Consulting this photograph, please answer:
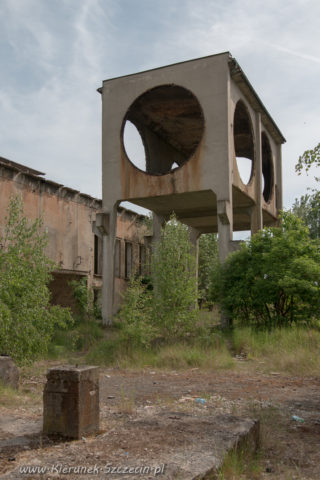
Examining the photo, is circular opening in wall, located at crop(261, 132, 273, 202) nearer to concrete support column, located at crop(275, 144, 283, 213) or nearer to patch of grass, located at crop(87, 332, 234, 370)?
concrete support column, located at crop(275, 144, 283, 213)

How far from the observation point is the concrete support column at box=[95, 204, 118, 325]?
1770cm

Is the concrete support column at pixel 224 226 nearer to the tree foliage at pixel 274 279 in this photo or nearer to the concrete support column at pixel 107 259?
the tree foliage at pixel 274 279

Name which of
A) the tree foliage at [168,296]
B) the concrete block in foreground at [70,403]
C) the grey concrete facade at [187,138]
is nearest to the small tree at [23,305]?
the concrete block in foreground at [70,403]

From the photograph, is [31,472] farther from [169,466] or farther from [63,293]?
[63,293]

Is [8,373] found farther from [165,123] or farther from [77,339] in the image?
[165,123]

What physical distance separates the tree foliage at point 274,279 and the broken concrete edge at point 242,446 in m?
8.95

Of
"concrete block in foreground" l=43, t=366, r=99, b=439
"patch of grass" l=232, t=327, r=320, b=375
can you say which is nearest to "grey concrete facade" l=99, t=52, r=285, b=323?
"patch of grass" l=232, t=327, r=320, b=375

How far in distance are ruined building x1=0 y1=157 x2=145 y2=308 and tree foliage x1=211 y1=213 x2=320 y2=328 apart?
5690 mm

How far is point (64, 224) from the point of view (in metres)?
20.4

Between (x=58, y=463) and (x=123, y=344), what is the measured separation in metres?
9.21

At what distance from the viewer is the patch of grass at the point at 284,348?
403 inches

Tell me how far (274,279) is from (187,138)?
9.94m

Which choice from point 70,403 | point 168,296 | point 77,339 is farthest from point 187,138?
point 70,403

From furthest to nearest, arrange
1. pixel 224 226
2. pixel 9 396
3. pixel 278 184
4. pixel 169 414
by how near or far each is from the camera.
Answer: pixel 278 184 < pixel 224 226 < pixel 9 396 < pixel 169 414
